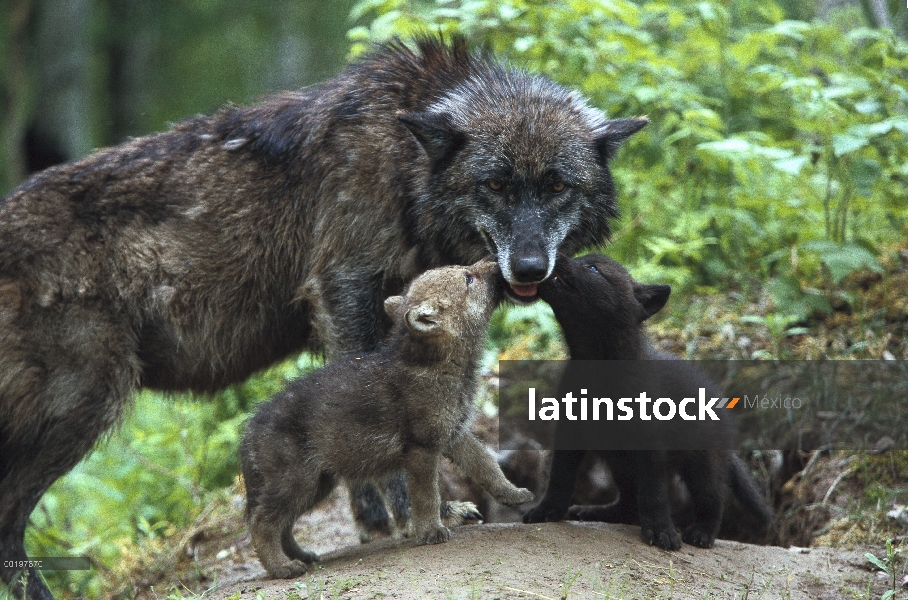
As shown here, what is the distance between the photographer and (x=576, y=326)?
4859 mm

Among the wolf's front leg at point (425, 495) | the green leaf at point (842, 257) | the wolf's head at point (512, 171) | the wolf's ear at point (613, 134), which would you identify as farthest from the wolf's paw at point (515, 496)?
the green leaf at point (842, 257)

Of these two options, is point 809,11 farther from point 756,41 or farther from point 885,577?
point 885,577

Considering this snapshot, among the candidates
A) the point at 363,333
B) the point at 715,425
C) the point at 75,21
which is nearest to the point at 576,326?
the point at 715,425

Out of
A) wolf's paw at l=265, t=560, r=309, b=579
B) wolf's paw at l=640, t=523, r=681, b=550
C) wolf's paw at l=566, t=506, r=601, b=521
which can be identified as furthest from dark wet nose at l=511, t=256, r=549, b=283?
wolf's paw at l=265, t=560, r=309, b=579

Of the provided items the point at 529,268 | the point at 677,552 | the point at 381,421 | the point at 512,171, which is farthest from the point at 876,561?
the point at 512,171

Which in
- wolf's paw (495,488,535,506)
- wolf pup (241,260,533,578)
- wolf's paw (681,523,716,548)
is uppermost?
wolf pup (241,260,533,578)

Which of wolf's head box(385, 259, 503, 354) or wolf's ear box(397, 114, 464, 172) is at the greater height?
wolf's ear box(397, 114, 464, 172)

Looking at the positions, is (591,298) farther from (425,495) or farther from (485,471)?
(425,495)

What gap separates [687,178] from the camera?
8.46 metres

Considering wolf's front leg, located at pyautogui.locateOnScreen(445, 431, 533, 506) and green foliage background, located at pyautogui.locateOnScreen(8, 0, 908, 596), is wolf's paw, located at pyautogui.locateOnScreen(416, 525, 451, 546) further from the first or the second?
green foliage background, located at pyautogui.locateOnScreen(8, 0, 908, 596)

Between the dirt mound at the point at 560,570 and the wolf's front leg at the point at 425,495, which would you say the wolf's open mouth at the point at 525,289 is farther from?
the dirt mound at the point at 560,570

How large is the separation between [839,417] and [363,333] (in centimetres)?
340

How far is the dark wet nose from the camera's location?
4535mm

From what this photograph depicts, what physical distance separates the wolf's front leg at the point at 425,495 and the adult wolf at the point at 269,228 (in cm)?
103
